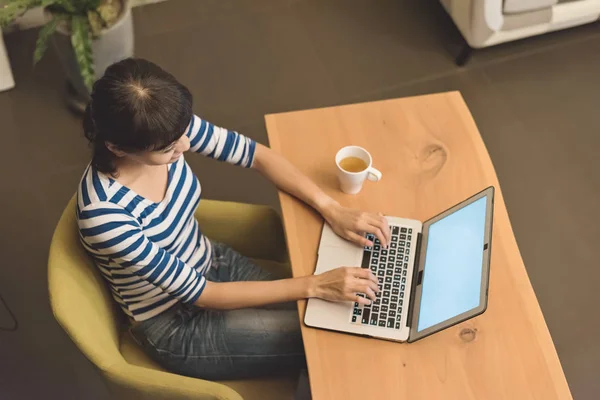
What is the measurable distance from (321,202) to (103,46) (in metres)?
1.37

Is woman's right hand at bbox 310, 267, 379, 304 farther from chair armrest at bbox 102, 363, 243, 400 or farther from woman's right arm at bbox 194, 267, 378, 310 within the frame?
chair armrest at bbox 102, 363, 243, 400

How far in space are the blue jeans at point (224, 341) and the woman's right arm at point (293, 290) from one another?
8 centimetres

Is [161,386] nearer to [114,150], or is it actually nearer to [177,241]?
[177,241]

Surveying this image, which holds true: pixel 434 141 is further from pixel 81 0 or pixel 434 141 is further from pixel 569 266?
pixel 81 0

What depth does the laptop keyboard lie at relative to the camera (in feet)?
4.22

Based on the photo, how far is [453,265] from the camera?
1304 mm

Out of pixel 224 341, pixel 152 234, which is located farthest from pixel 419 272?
pixel 152 234

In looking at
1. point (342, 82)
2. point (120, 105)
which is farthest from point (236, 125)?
point (120, 105)

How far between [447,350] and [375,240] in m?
0.29

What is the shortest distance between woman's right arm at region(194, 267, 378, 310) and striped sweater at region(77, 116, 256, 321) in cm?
5

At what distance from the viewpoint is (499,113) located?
2672mm

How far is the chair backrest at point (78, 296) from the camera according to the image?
3.88ft

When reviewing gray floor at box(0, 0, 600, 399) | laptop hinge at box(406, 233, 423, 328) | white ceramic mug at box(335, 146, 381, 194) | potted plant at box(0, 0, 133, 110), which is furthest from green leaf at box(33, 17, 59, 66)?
laptop hinge at box(406, 233, 423, 328)

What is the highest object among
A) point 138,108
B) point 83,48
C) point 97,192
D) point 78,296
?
point 138,108
